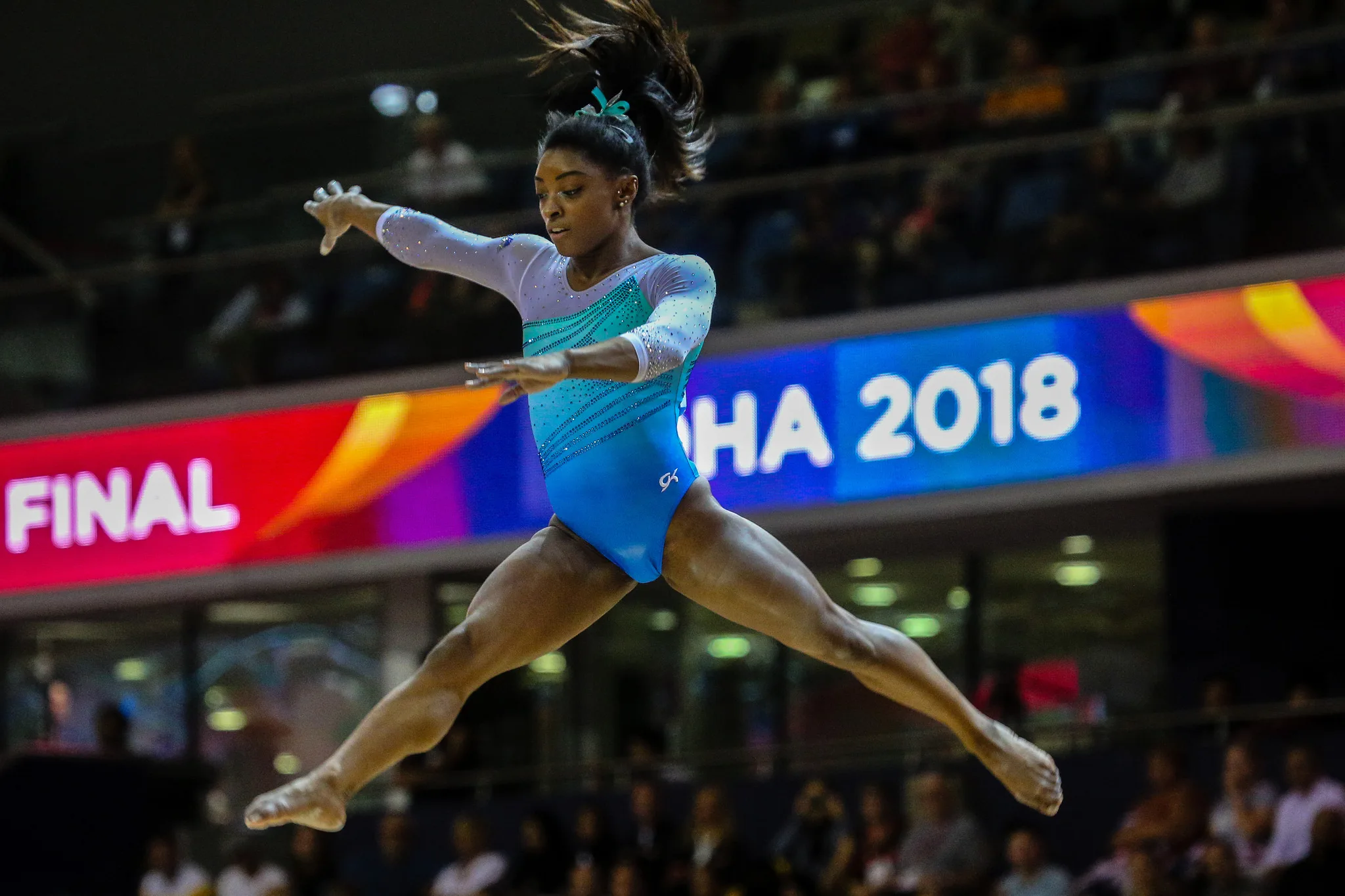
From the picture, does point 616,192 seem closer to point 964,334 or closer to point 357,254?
point 964,334

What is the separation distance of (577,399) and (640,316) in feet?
0.80

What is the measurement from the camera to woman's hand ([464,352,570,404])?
3.95m

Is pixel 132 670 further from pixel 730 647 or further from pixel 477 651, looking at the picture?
pixel 477 651

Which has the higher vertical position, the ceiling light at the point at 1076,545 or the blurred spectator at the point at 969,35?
the blurred spectator at the point at 969,35

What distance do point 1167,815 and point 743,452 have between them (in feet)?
9.86

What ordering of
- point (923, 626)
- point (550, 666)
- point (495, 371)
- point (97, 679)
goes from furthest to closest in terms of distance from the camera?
1. point (97, 679)
2. point (550, 666)
3. point (923, 626)
4. point (495, 371)

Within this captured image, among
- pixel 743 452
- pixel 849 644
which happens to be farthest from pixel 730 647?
pixel 849 644

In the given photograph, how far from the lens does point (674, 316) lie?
4.48 metres

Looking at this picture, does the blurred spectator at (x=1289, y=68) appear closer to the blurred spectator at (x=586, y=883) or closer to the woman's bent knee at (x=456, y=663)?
the blurred spectator at (x=586, y=883)

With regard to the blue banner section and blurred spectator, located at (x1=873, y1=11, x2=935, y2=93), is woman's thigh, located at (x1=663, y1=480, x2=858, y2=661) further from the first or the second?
blurred spectator, located at (x1=873, y1=11, x2=935, y2=93)

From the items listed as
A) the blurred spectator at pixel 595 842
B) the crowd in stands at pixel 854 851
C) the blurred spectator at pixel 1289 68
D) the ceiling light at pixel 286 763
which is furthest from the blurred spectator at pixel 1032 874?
the ceiling light at pixel 286 763

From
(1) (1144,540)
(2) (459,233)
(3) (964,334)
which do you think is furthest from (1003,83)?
(2) (459,233)

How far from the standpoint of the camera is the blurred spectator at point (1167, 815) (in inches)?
347

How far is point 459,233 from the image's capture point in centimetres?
506
